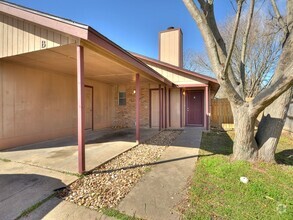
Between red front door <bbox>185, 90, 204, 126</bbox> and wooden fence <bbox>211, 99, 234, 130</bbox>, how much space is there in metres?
1.69

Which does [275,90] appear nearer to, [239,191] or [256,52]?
[239,191]

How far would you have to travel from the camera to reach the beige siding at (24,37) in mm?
3670

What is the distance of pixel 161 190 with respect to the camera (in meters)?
3.04

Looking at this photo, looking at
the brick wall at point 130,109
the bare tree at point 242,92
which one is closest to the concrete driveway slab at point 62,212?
the bare tree at point 242,92

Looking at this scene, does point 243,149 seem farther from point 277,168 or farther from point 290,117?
point 290,117

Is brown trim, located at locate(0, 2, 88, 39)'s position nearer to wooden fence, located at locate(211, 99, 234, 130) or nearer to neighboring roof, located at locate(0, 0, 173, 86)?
neighboring roof, located at locate(0, 0, 173, 86)

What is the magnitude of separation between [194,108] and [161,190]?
8.31 m

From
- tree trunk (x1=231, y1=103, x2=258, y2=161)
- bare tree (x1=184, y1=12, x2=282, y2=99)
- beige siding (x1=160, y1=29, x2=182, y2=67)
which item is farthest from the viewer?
bare tree (x1=184, y1=12, x2=282, y2=99)

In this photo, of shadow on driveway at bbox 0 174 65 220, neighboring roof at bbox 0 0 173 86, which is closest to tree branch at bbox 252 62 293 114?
neighboring roof at bbox 0 0 173 86

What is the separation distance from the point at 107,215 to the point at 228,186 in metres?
2.20

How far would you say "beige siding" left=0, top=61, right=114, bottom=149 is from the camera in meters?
5.35

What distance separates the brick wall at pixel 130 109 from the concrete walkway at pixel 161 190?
244 inches

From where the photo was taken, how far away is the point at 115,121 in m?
11.4

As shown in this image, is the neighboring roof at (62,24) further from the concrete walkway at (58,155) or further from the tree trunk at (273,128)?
the tree trunk at (273,128)
